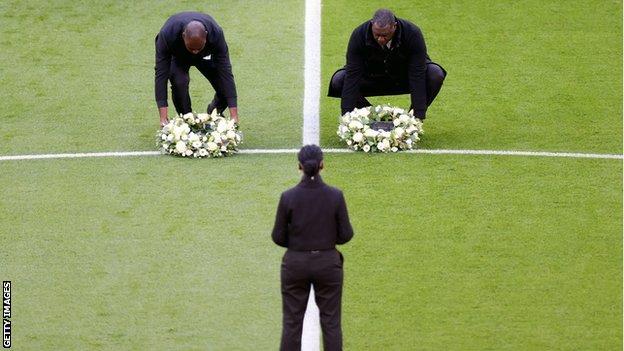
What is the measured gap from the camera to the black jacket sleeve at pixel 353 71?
1612cm

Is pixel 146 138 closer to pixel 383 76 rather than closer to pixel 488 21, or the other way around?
pixel 383 76

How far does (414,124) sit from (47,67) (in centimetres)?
595

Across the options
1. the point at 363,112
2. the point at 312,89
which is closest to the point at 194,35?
the point at 363,112

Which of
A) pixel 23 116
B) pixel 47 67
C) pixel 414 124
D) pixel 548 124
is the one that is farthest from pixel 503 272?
pixel 47 67

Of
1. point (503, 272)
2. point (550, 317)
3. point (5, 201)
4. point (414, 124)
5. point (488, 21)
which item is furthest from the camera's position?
point (488, 21)

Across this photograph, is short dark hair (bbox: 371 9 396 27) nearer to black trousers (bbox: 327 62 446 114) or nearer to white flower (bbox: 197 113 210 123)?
black trousers (bbox: 327 62 446 114)

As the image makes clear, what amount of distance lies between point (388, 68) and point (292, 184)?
6.24 ft

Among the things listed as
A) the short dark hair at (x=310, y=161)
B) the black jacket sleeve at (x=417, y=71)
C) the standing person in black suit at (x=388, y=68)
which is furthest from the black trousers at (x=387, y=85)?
the short dark hair at (x=310, y=161)

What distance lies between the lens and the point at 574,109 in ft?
59.6

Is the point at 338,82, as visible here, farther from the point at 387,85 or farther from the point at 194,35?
the point at 194,35

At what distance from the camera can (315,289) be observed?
10695 mm

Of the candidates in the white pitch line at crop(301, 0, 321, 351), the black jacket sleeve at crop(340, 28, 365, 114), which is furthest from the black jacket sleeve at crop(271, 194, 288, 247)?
the black jacket sleeve at crop(340, 28, 365, 114)

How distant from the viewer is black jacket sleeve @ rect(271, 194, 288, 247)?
34.8 ft

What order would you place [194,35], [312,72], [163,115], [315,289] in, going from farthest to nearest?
[312,72], [163,115], [194,35], [315,289]
